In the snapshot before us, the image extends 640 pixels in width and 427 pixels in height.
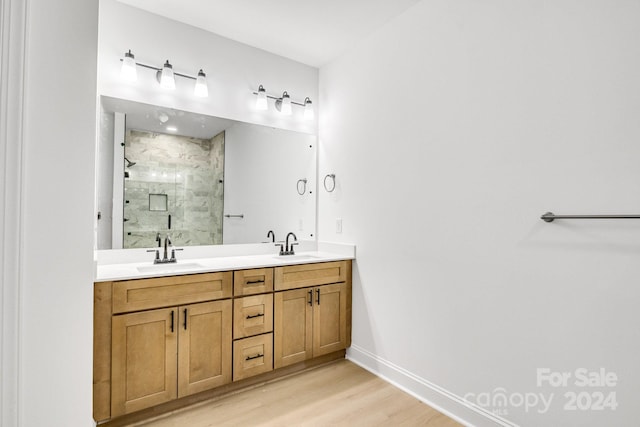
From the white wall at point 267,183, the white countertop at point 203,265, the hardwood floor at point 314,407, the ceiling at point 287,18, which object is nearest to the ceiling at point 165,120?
the white wall at point 267,183

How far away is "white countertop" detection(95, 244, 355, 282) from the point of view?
Result: 189cm

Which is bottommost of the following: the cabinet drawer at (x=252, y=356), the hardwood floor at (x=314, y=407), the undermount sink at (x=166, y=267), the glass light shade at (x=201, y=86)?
the hardwood floor at (x=314, y=407)

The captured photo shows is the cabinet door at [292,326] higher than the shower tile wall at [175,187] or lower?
lower

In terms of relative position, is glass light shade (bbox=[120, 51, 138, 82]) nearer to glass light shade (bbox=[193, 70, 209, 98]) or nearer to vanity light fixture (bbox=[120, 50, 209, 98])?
vanity light fixture (bbox=[120, 50, 209, 98])

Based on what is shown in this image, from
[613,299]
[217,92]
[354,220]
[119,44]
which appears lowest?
[613,299]

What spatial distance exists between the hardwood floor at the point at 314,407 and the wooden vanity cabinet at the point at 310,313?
0.70 ft

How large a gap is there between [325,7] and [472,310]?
220 cm

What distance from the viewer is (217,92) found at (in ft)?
8.68

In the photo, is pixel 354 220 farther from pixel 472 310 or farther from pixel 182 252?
pixel 182 252

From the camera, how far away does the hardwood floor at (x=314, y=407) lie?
1925 millimetres

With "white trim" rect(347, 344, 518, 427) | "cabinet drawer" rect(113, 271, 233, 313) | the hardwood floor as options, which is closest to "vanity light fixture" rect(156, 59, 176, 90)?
"cabinet drawer" rect(113, 271, 233, 313)

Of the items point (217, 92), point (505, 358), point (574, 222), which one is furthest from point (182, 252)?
point (574, 222)

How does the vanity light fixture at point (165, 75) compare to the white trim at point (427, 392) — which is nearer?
the white trim at point (427, 392)

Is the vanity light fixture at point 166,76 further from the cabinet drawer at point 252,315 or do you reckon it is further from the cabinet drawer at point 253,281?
the cabinet drawer at point 252,315
